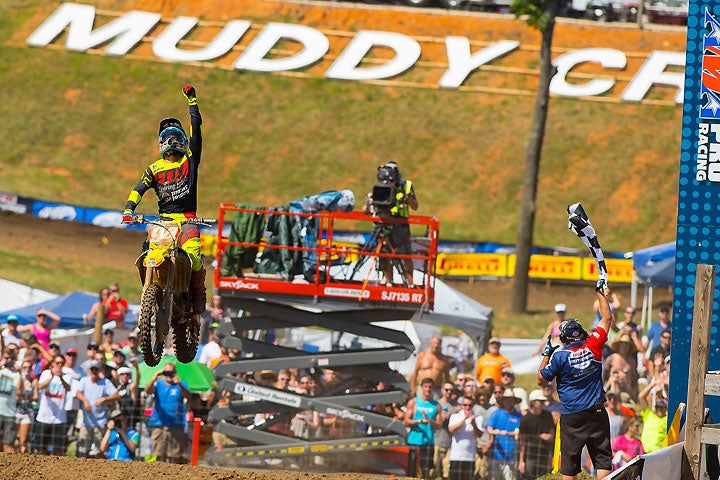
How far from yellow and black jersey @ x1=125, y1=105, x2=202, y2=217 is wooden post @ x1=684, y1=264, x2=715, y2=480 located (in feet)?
17.5

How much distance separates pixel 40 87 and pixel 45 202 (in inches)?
465

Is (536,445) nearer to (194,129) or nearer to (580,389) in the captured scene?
(580,389)

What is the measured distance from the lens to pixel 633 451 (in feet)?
53.0

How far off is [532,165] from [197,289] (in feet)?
70.4

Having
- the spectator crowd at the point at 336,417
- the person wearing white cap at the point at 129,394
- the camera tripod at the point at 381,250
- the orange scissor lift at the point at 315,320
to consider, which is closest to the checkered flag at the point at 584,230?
the orange scissor lift at the point at 315,320

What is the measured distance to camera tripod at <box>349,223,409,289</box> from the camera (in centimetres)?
1703

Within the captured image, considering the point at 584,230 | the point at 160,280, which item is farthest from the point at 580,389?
the point at 160,280

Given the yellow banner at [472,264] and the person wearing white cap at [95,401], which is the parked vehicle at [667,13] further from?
the person wearing white cap at [95,401]

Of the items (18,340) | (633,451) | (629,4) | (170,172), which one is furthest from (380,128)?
(170,172)

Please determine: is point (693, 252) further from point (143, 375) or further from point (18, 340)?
point (18, 340)

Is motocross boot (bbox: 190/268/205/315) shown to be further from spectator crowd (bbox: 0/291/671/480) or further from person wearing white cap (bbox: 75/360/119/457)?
person wearing white cap (bbox: 75/360/119/457)

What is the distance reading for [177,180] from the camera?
12133mm

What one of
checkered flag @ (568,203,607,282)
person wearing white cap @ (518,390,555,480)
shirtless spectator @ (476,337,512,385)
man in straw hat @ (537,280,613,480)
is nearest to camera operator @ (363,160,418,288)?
shirtless spectator @ (476,337,512,385)

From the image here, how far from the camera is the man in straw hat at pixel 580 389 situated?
1193cm
